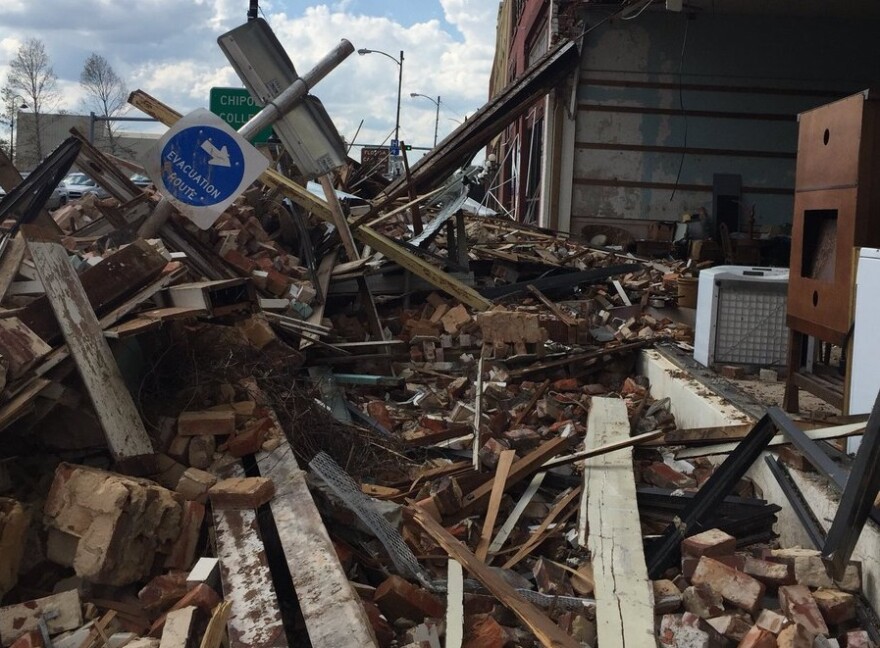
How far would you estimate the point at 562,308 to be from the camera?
984cm

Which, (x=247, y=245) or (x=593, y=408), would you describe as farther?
(x=247, y=245)

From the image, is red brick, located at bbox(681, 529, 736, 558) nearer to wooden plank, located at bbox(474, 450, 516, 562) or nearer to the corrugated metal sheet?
wooden plank, located at bbox(474, 450, 516, 562)

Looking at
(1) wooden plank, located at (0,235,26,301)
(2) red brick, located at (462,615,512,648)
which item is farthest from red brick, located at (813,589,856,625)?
(1) wooden plank, located at (0,235,26,301)

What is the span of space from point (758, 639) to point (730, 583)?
16.0 inches

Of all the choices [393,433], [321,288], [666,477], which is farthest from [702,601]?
[321,288]

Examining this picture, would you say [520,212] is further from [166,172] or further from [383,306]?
[166,172]

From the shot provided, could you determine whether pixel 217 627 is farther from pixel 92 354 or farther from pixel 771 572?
pixel 771 572

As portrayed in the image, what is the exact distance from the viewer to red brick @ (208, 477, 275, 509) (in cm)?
410

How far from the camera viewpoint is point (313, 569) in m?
3.56

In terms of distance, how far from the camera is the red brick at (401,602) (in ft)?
12.0

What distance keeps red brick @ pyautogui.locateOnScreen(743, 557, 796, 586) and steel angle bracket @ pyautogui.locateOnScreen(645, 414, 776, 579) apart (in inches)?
17.2

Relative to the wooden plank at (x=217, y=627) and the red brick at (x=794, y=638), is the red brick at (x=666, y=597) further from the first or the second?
the wooden plank at (x=217, y=627)

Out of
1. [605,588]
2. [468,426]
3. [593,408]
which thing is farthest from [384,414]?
[605,588]

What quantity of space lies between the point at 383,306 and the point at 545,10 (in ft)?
30.7
